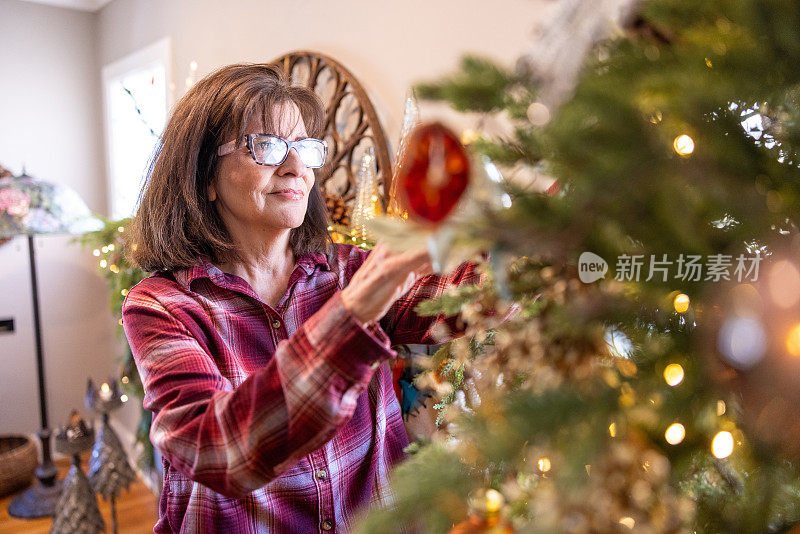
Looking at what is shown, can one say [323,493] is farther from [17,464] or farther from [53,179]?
[53,179]

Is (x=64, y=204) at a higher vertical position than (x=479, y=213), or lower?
lower

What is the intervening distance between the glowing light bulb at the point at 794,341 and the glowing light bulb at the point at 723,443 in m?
0.07

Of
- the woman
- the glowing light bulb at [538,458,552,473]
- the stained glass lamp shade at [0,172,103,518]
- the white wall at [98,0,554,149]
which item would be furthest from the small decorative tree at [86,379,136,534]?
the glowing light bulb at [538,458,552,473]

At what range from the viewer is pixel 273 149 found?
1.08 meters

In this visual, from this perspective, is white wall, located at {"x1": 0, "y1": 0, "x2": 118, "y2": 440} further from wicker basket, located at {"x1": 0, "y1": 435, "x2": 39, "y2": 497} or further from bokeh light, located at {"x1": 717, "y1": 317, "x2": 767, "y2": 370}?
bokeh light, located at {"x1": 717, "y1": 317, "x2": 767, "y2": 370}

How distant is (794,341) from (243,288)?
0.86m

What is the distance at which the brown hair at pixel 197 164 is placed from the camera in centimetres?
110

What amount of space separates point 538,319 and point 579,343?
0.04 m

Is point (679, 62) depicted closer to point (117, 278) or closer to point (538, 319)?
point (538, 319)

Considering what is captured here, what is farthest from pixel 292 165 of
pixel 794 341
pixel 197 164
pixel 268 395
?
pixel 794 341

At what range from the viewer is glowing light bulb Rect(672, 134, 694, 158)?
0.42 metres

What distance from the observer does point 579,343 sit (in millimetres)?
404

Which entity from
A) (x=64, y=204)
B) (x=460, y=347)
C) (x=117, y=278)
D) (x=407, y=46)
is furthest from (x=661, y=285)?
(x=64, y=204)

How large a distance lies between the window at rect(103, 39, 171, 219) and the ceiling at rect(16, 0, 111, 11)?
0.38m
